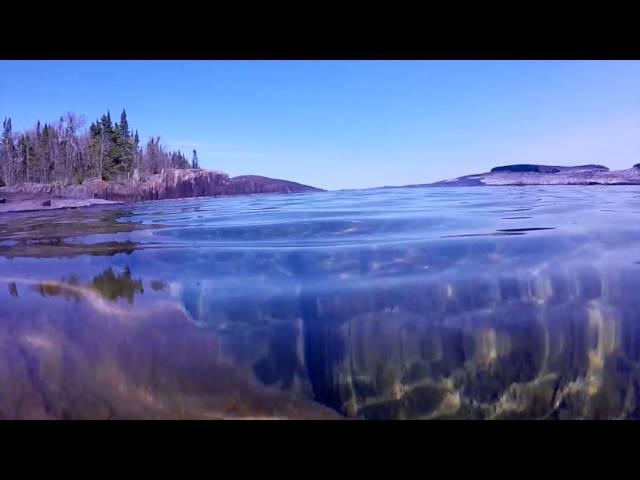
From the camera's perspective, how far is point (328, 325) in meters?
3.23

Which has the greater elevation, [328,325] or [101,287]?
[101,287]

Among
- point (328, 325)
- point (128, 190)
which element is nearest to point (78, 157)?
point (128, 190)

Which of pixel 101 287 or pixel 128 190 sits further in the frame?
pixel 128 190

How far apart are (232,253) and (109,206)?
414cm

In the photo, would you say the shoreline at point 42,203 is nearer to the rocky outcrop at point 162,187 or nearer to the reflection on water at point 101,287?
the rocky outcrop at point 162,187

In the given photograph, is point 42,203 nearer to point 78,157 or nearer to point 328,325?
point 78,157

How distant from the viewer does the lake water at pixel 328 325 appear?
2.48m

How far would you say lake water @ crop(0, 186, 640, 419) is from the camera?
248cm

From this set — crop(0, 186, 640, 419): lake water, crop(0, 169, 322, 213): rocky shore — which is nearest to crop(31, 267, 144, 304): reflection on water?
crop(0, 186, 640, 419): lake water

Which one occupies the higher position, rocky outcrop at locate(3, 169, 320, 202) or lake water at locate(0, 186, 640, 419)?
rocky outcrop at locate(3, 169, 320, 202)

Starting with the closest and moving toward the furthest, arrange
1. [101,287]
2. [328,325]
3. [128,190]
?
Answer: [328,325]
[101,287]
[128,190]

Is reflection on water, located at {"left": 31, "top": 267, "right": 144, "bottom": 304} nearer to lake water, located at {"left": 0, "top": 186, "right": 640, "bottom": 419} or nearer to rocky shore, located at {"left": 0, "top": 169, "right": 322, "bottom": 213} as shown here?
lake water, located at {"left": 0, "top": 186, "right": 640, "bottom": 419}

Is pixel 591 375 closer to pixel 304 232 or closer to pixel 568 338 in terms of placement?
pixel 568 338
